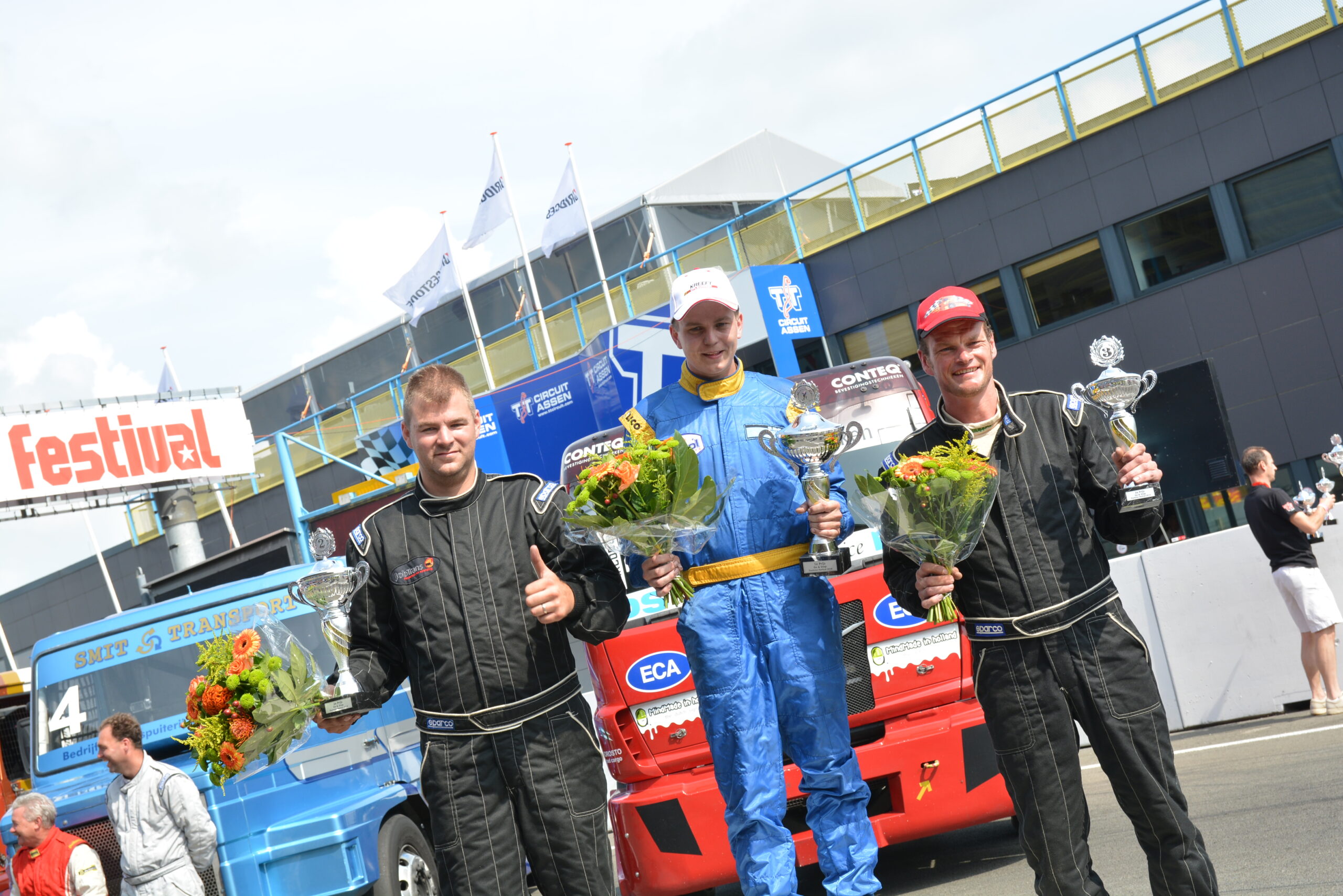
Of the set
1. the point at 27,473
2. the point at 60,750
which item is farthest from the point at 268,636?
the point at 27,473

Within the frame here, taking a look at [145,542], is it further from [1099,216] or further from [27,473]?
[1099,216]

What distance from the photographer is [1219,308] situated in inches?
680

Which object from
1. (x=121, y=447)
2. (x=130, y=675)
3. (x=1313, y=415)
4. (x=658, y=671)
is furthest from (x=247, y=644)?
(x=121, y=447)

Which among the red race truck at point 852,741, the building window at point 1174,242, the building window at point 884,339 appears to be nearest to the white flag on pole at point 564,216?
the building window at point 884,339

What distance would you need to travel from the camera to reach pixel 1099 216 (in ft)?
60.4

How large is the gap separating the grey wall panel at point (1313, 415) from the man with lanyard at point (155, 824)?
15.0 meters

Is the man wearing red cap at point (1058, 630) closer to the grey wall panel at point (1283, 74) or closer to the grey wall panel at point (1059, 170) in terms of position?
the grey wall panel at point (1283, 74)

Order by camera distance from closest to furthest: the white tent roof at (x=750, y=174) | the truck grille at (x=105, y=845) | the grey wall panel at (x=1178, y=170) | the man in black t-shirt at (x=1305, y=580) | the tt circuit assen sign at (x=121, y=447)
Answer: the truck grille at (x=105, y=845), the man in black t-shirt at (x=1305, y=580), the grey wall panel at (x=1178, y=170), the tt circuit assen sign at (x=121, y=447), the white tent roof at (x=750, y=174)

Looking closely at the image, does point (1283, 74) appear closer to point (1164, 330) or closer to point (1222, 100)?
point (1222, 100)

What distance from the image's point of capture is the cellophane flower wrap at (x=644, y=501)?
3.66m

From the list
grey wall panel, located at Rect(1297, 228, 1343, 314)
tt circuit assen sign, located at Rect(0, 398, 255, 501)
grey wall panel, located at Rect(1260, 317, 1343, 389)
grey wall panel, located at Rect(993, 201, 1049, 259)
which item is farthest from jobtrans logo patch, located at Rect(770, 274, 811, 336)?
tt circuit assen sign, located at Rect(0, 398, 255, 501)

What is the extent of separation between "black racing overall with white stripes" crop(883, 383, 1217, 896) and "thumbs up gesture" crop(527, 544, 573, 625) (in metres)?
1.09

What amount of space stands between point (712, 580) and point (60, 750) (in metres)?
5.64

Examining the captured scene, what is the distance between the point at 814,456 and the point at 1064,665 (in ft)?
3.32
